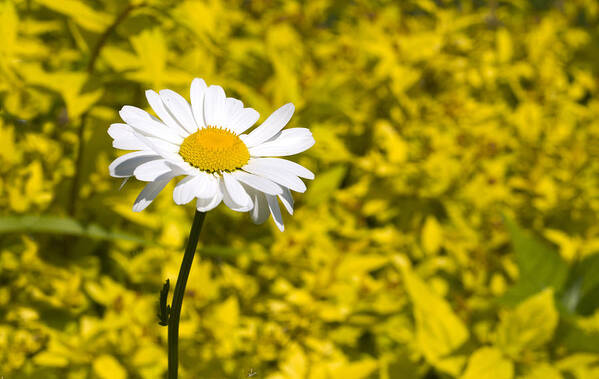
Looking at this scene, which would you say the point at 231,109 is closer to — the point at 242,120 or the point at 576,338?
the point at 242,120

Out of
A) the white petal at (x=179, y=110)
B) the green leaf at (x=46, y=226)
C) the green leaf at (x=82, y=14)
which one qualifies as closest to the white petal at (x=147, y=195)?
the white petal at (x=179, y=110)

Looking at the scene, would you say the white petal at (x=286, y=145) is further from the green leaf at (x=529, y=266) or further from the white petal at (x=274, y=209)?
the green leaf at (x=529, y=266)

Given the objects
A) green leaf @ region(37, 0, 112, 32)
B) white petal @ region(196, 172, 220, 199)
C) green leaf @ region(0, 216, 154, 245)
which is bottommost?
white petal @ region(196, 172, 220, 199)

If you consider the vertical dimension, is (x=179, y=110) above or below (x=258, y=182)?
above

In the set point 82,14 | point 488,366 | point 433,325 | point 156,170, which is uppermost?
point 82,14

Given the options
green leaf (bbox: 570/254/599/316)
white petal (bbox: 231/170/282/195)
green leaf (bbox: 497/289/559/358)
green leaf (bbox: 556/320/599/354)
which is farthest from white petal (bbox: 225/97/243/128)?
green leaf (bbox: 570/254/599/316)

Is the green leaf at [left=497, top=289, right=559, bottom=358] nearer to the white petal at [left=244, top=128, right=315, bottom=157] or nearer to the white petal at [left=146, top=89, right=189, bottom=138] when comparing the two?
the white petal at [left=244, top=128, right=315, bottom=157]

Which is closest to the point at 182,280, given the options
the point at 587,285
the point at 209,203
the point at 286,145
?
the point at 209,203

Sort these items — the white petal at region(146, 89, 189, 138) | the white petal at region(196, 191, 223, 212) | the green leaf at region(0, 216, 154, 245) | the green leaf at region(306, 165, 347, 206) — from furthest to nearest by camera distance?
the green leaf at region(306, 165, 347, 206)
the green leaf at region(0, 216, 154, 245)
the white petal at region(146, 89, 189, 138)
the white petal at region(196, 191, 223, 212)
